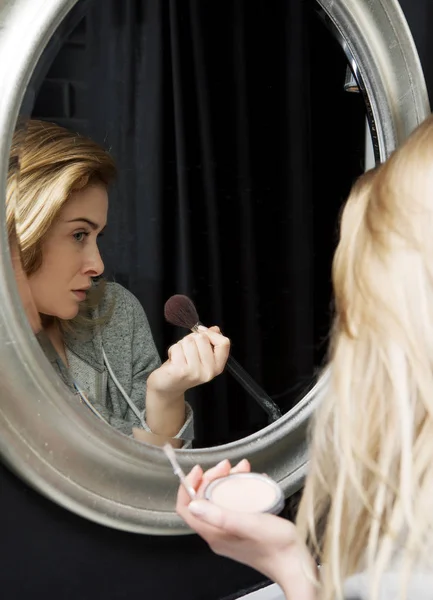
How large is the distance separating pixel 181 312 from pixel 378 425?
9.1 inches

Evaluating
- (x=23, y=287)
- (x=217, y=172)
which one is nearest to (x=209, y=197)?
(x=217, y=172)

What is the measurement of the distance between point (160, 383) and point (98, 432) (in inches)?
3.5

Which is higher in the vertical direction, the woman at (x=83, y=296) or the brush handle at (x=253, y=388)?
the woman at (x=83, y=296)

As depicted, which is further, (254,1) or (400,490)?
(254,1)

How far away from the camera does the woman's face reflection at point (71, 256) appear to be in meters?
0.60

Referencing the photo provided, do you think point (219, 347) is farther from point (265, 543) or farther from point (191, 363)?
point (265, 543)

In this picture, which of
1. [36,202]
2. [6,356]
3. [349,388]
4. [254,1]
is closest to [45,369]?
[6,356]

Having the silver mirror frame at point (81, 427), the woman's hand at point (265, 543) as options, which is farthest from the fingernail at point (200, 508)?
the silver mirror frame at point (81, 427)

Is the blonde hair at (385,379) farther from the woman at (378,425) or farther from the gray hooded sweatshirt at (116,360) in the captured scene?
the gray hooded sweatshirt at (116,360)

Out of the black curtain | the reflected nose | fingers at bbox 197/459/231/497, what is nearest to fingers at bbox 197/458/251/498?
fingers at bbox 197/459/231/497

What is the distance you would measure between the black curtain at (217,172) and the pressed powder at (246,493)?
108 mm

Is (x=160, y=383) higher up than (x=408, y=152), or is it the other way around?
(x=408, y=152)

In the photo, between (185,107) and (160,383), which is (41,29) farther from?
(160,383)

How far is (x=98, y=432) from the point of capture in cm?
64
